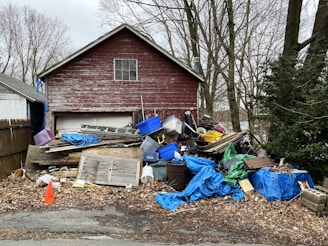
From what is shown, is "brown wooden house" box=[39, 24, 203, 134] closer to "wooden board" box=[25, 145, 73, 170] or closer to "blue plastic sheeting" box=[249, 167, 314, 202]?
"wooden board" box=[25, 145, 73, 170]

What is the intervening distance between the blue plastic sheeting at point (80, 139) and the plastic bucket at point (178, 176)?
375 cm

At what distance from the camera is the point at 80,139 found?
1016cm

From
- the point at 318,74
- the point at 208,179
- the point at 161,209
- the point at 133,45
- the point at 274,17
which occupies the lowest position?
the point at 161,209

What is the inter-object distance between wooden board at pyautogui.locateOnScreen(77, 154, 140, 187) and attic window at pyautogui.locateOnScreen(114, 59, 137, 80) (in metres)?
4.71

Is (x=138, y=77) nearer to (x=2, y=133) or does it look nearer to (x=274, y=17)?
(x=2, y=133)

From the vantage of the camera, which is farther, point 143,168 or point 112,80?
point 112,80

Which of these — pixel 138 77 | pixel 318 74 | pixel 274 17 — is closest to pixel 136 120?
pixel 138 77

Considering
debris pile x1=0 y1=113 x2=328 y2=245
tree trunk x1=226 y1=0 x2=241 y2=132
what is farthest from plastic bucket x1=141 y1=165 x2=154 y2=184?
tree trunk x1=226 y1=0 x2=241 y2=132

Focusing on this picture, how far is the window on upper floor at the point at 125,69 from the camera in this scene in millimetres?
12328

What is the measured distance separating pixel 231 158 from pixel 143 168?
290 cm

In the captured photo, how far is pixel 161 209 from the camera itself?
261 inches

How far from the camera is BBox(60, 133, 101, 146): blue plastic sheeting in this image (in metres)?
10.1

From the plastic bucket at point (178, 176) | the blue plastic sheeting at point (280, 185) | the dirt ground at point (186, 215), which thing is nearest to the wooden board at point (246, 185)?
the dirt ground at point (186, 215)

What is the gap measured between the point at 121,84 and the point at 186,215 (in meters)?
7.65
